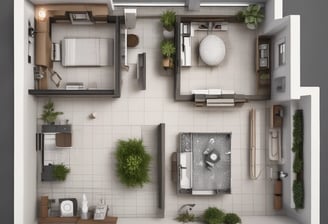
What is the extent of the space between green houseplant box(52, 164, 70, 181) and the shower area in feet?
2.75

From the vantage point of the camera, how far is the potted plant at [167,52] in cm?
328

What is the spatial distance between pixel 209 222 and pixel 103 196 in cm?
81

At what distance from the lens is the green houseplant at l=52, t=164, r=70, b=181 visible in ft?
10.8

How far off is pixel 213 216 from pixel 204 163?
400 millimetres

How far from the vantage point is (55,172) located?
3.31 meters

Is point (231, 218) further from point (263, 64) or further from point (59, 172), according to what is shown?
point (59, 172)

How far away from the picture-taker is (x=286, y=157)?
332 centimetres

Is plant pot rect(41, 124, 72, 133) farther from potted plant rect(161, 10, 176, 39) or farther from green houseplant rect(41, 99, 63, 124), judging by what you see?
potted plant rect(161, 10, 176, 39)

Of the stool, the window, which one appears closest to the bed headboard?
the stool

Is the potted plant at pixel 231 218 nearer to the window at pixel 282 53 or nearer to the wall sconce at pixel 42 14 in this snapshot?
the window at pixel 282 53

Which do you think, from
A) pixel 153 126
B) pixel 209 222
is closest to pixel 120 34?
pixel 153 126

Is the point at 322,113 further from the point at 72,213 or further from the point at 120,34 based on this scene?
the point at 72,213

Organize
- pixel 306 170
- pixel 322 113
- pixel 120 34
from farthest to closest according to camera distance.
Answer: pixel 322 113, pixel 120 34, pixel 306 170

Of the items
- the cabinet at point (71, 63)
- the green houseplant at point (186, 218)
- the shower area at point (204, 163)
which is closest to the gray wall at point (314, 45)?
the shower area at point (204, 163)
